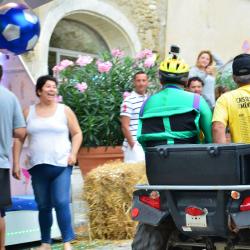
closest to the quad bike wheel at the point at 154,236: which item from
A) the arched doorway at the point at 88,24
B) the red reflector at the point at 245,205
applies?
the red reflector at the point at 245,205

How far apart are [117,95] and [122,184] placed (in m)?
2.01

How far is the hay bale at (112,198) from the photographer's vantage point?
6652mm

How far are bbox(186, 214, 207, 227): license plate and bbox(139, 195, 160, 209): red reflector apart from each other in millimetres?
225

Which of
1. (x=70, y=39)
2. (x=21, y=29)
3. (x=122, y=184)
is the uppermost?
(x=70, y=39)

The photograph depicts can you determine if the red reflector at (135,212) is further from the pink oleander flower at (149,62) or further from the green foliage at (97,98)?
the pink oleander flower at (149,62)

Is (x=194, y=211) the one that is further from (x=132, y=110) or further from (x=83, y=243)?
(x=132, y=110)

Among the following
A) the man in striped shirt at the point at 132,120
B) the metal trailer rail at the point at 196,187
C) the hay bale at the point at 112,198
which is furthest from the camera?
the man in striped shirt at the point at 132,120

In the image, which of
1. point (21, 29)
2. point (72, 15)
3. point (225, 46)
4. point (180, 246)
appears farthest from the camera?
point (225, 46)

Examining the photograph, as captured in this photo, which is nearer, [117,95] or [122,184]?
[122,184]

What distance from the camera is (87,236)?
22.8ft

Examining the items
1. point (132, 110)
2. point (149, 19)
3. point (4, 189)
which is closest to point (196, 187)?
point (4, 189)

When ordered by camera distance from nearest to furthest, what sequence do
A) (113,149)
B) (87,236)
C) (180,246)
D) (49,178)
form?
(180,246)
(49,178)
(87,236)
(113,149)

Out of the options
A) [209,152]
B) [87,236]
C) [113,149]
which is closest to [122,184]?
[87,236]

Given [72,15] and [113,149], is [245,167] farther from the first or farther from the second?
[72,15]
